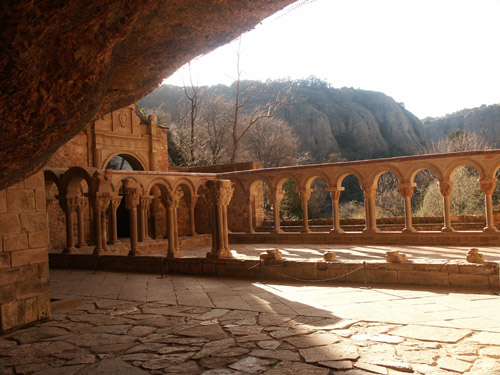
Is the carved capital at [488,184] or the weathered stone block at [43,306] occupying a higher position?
the carved capital at [488,184]

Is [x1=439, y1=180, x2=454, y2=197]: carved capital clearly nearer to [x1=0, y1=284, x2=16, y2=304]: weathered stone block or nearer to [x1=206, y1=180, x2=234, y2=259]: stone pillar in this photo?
[x1=206, y1=180, x2=234, y2=259]: stone pillar

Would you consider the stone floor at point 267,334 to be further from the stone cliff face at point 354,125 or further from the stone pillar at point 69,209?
the stone cliff face at point 354,125

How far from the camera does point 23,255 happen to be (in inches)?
212

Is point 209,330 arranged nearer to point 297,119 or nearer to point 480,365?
point 480,365

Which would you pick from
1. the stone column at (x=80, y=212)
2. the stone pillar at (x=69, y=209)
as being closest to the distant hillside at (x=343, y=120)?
the stone column at (x=80, y=212)

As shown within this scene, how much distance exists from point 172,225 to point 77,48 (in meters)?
8.55

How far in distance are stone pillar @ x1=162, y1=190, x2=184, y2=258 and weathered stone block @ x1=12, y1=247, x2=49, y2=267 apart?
13.0ft

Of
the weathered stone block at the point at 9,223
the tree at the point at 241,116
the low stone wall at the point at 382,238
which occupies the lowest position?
the low stone wall at the point at 382,238

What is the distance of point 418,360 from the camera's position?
3.57m

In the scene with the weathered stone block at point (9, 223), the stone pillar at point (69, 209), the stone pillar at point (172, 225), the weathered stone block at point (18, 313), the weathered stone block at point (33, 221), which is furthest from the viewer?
the stone pillar at point (69, 209)

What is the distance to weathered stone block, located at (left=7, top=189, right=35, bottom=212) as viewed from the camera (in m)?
5.30

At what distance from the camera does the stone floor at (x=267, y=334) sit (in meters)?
3.64

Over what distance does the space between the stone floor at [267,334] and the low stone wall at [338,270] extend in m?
0.40

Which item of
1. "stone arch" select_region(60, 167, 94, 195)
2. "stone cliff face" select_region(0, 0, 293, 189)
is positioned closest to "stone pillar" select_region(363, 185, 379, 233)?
"stone arch" select_region(60, 167, 94, 195)
